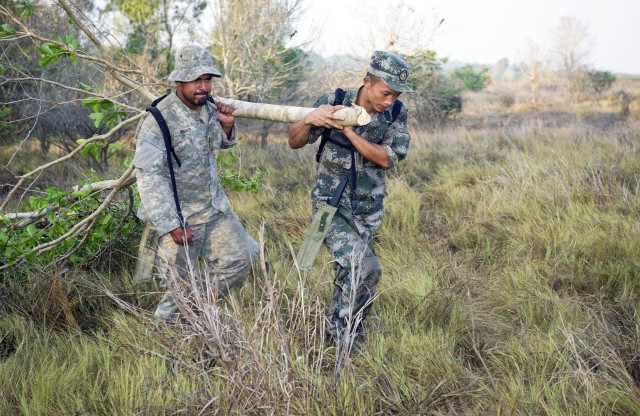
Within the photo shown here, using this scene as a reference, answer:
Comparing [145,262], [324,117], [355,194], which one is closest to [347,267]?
[355,194]

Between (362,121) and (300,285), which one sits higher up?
(362,121)

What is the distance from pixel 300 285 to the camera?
2256 mm

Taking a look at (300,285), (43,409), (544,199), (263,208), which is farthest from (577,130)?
(43,409)

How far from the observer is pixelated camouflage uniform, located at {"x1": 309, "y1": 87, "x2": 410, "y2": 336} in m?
3.10

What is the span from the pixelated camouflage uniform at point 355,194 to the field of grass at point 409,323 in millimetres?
232

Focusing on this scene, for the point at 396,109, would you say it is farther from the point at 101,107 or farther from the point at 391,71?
the point at 101,107

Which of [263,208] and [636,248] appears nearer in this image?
[636,248]

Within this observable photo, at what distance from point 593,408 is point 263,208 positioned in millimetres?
4264

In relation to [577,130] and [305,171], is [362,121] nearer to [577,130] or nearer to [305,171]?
[305,171]

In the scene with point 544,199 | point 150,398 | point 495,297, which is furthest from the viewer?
point 544,199

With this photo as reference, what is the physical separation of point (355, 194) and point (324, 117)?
1.75ft

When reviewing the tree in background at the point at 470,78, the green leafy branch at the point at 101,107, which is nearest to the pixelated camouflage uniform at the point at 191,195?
the green leafy branch at the point at 101,107

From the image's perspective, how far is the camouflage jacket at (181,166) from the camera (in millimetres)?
3012

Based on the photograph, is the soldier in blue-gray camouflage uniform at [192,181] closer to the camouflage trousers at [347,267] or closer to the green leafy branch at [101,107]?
the green leafy branch at [101,107]
